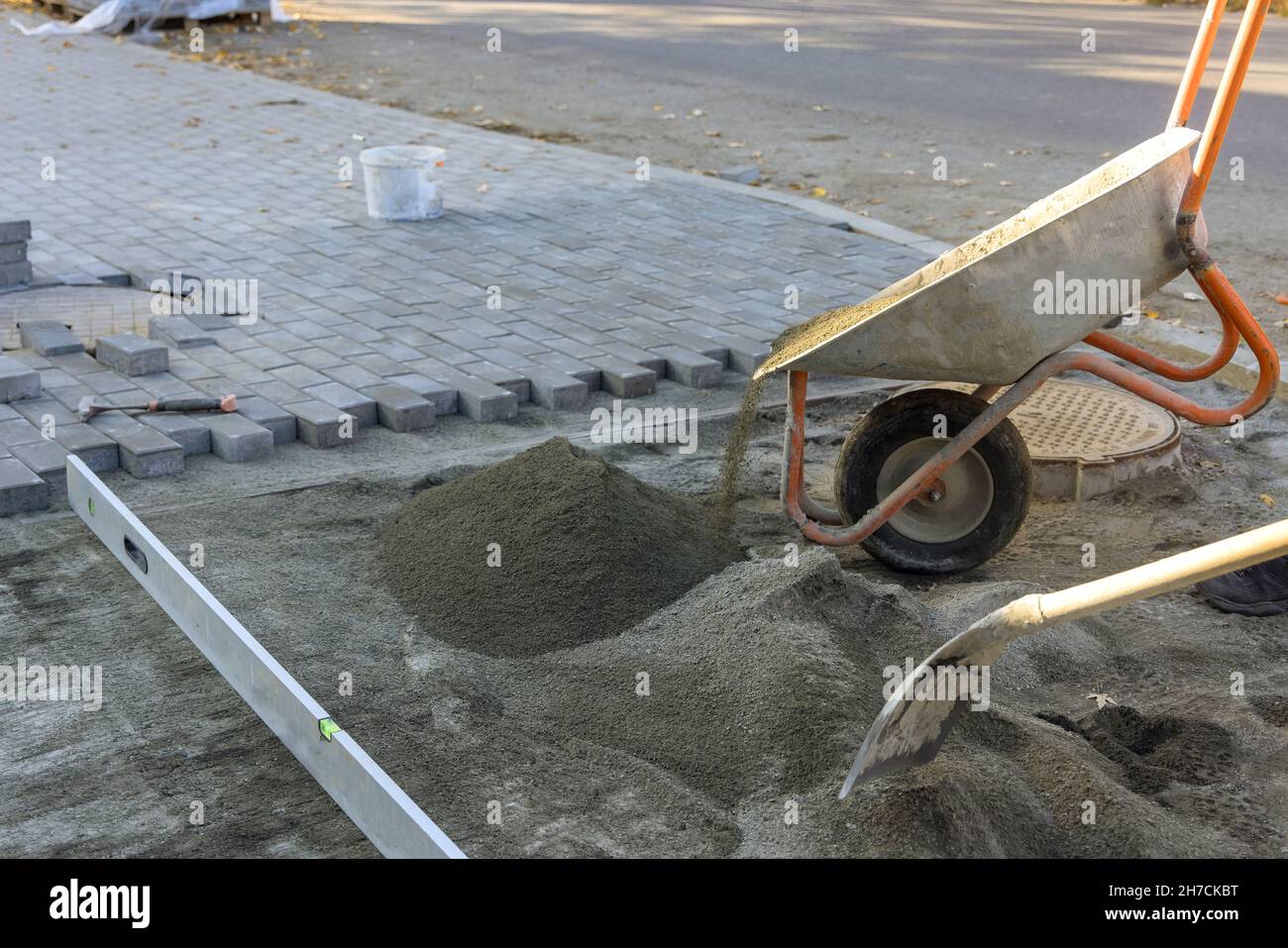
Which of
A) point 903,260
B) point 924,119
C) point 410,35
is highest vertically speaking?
point 410,35

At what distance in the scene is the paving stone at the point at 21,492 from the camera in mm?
5086

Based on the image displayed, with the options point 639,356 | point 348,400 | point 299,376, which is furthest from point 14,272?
point 639,356

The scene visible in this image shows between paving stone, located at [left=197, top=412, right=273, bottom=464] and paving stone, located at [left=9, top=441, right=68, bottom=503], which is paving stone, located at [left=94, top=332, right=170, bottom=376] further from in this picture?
paving stone, located at [left=9, top=441, right=68, bottom=503]

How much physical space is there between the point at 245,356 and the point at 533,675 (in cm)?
307

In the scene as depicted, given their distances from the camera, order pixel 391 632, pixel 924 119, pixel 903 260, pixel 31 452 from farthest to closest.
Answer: pixel 924 119, pixel 903 260, pixel 31 452, pixel 391 632

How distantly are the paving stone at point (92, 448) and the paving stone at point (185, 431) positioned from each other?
21 centimetres

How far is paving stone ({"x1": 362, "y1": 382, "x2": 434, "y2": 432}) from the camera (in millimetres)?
5898

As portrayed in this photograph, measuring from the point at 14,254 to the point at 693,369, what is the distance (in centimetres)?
361

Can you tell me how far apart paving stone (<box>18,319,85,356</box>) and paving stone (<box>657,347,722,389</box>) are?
2673 millimetres

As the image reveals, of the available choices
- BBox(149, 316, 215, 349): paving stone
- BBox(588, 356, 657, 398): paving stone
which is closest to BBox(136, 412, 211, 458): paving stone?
BBox(149, 316, 215, 349): paving stone

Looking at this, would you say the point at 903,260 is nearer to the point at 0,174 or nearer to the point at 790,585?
the point at 790,585

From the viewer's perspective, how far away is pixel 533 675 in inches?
161

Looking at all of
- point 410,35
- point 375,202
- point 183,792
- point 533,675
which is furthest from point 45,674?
point 410,35

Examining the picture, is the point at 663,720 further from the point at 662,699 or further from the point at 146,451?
the point at 146,451
